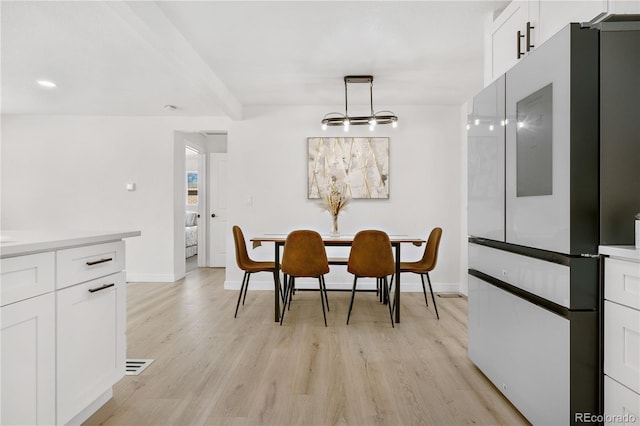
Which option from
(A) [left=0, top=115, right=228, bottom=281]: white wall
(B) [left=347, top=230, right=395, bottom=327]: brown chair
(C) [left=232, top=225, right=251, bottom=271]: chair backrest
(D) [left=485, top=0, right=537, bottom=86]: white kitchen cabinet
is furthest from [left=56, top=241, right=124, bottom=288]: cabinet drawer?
(A) [left=0, top=115, right=228, bottom=281]: white wall

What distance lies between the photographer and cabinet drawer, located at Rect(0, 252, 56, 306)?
1.24m

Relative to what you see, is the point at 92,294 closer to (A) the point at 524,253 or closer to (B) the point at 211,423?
(B) the point at 211,423

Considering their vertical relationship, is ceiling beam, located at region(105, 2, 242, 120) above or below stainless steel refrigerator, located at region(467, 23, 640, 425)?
above

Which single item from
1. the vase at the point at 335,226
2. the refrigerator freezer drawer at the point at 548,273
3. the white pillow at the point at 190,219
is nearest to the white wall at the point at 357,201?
the vase at the point at 335,226

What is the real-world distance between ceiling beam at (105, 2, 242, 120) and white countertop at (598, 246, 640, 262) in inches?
107

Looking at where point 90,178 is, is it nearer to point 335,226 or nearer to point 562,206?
point 335,226

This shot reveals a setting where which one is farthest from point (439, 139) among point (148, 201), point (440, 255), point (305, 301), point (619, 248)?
point (148, 201)

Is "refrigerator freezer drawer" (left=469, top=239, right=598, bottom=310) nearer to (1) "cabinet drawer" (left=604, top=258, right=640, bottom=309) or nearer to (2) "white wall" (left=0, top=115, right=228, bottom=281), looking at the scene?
(1) "cabinet drawer" (left=604, top=258, right=640, bottom=309)

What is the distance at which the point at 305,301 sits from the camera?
4.21 metres

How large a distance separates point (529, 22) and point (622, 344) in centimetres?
168

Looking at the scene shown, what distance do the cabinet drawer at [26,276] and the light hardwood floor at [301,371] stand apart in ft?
2.62

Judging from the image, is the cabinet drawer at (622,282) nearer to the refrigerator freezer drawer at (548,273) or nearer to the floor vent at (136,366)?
the refrigerator freezer drawer at (548,273)

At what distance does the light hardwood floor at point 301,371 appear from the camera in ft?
5.97

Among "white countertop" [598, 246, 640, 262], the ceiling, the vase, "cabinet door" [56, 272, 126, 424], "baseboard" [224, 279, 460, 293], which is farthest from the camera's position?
"baseboard" [224, 279, 460, 293]
